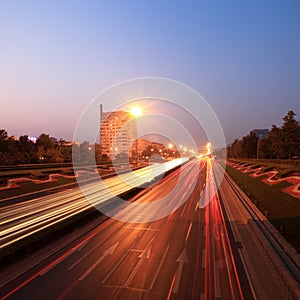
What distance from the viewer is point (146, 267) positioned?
11875 millimetres

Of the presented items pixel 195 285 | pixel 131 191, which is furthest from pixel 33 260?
pixel 131 191

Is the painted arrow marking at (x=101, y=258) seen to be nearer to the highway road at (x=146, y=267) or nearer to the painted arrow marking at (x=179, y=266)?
the highway road at (x=146, y=267)

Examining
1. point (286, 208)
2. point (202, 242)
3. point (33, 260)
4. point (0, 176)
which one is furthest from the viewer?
point (0, 176)

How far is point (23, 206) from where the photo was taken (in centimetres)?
2570

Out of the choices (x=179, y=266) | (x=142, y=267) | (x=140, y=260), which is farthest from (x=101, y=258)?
(x=179, y=266)

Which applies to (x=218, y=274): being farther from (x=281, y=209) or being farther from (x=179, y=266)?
(x=281, y=209)

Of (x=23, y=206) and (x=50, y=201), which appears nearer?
(x=23, y=206)

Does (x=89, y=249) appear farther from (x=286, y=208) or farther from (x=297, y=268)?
(x=286, y=208)

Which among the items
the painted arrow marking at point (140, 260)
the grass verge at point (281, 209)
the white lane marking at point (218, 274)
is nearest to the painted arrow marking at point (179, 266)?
the white lane marking at point (218, 274)

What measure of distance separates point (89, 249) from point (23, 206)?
14767mm

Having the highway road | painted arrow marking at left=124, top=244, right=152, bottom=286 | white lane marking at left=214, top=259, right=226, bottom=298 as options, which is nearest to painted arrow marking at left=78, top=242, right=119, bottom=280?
the highway road

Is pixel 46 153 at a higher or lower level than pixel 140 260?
higher

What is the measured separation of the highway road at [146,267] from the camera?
9.80m

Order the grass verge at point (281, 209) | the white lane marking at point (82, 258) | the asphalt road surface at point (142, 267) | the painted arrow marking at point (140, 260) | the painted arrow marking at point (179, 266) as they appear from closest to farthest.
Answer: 1. the asphalt road surface at point (142, 267)
2. the painted arrow marking at point (179, 266)
3. the painted arrow marking at point (140, 260)
4. the white lane marking at point (82, 258)
5. the grass verge at point (281, 209)
